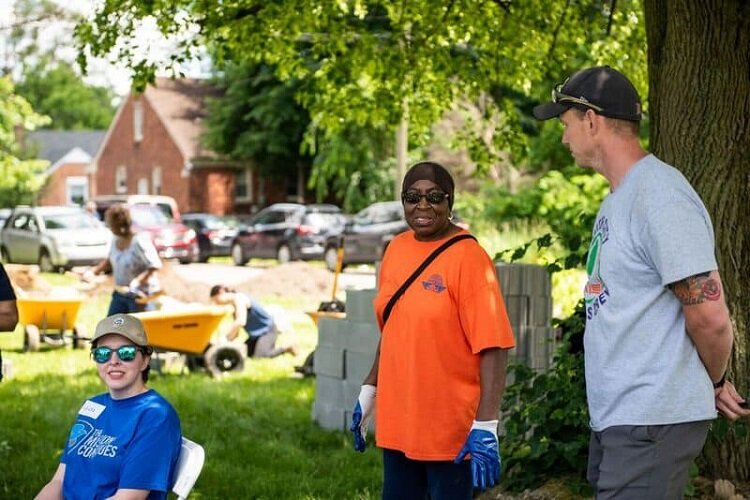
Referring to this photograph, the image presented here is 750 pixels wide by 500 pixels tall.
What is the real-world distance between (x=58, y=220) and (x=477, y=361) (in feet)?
96.7

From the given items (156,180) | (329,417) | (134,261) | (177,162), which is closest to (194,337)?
(134,261)

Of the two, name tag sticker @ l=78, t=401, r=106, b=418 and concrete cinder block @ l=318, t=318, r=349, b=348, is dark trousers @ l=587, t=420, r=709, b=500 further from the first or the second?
concrete cinder block @ l=318, t=318, r=349, b=348

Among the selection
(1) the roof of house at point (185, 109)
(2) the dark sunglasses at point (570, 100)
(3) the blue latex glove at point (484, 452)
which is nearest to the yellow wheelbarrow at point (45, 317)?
(3) the blue latex glove at point (484, 452)

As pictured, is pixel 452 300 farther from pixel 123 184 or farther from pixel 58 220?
pixel 123 184

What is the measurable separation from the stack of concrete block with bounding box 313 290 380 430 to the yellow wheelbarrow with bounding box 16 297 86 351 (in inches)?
246

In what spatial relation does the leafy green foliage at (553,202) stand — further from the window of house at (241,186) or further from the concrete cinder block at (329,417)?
the window of house at (241,186)

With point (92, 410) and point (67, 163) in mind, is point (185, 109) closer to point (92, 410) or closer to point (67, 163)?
point (67, 163)

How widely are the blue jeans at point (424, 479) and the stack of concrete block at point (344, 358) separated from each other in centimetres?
405

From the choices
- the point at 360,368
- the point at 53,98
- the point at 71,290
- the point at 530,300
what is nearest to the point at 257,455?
the point at 360,368

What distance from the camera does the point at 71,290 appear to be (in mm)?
15969

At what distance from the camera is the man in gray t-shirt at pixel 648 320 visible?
134 inches

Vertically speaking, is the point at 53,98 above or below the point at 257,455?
above

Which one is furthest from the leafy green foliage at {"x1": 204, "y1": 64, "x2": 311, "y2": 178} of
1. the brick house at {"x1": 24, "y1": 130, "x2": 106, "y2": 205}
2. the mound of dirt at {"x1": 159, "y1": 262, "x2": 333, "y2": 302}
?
the brick house at {"x1": 24, "y1": 130, "x2": 106, "y2": 205}

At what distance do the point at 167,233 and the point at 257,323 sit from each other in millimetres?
20546
